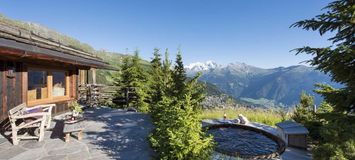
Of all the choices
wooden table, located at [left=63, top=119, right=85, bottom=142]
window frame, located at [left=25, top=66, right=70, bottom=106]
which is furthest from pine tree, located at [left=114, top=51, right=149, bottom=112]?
wooden table, located at [left=63, top=119, right=85, bottom=142]

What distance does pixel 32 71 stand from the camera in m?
8.77

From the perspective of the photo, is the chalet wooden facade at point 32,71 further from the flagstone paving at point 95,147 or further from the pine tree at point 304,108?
the pine tree at point 304,108

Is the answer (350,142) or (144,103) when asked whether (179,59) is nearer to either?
(350,142)

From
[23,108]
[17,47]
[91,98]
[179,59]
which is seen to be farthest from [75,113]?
[91,98]

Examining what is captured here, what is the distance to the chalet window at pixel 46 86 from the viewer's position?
885 cm

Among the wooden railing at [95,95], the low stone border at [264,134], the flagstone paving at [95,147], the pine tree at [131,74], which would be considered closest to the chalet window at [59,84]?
the wooden railing at [95,95]

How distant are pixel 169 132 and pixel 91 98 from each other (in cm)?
1045

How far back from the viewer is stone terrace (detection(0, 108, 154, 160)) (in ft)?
18.3

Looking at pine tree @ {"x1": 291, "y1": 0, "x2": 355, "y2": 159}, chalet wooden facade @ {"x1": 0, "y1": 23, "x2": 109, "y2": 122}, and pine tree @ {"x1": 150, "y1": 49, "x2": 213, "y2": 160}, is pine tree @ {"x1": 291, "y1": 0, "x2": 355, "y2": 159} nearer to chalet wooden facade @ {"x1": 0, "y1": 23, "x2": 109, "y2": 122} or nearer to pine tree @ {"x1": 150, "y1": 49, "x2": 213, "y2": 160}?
pine tree @ {"x1": 150, "y1": 49, "x2": 213, "y2": 160}

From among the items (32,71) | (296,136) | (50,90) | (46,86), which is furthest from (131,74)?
(296,136)

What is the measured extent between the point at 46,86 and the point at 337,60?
10.3 metres

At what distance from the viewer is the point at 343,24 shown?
5.15m

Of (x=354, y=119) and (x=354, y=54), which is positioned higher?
(x=354, y=54)

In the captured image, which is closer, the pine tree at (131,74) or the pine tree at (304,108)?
the pine tree at (304,108)
